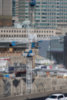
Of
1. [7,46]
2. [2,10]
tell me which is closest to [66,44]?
[7,46]

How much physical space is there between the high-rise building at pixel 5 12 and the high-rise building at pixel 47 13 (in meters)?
2.24

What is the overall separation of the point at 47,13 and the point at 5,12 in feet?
20.9

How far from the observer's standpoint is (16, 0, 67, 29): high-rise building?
2206 inches

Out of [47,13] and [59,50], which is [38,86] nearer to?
[59,50]

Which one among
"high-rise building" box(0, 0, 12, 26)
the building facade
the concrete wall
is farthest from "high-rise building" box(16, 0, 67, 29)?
the concrete wall

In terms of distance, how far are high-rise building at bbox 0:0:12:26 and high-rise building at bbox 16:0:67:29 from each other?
2.24m

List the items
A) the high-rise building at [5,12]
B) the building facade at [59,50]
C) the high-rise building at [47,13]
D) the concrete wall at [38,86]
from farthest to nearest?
1. the high-rise building at [47,13]
2. the high-rise building at [5,12]
3. the building facade at [59,50]
4. the concrete wall at [38,86]

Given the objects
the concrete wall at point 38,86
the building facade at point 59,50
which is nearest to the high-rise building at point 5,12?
the building facade at point 59,50

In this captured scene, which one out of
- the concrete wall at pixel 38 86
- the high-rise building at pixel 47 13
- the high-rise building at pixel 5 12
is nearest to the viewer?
the concrete wall at pixel 38 86

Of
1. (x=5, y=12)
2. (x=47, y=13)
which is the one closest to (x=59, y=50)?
(x=5, y=12)

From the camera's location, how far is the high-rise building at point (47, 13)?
184 ft

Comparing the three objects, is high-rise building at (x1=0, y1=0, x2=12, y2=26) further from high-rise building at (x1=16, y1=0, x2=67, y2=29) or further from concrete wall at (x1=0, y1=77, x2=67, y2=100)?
concrete wall at (x1=0, y1=77, x2=67, y2=100)

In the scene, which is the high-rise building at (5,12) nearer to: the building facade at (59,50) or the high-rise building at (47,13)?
the high-rise building at (47,13)

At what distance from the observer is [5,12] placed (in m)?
54.4
